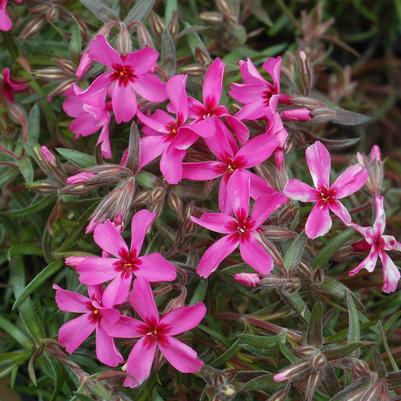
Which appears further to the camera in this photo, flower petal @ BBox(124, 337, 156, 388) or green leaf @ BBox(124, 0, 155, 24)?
green leaf @ BBox(124, 0, 155, 24)

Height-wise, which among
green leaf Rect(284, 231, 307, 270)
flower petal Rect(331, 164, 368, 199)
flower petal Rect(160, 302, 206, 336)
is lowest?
flower petal Rect(160, 302, 206, 336)

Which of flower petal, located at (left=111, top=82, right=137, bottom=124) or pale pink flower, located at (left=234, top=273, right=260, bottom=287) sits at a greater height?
flower petal, located at (left=111, top=82, right=137, bottom=124)

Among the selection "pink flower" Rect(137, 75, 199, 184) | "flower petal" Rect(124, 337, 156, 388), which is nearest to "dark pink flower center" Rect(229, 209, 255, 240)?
"pink flower" Rect(137, 75, 199, 184)

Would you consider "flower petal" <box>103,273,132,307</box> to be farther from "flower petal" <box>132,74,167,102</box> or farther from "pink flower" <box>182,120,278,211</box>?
"flower petal" <box>132,74,167,102</box>

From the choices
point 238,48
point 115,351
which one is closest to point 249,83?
point 238,48

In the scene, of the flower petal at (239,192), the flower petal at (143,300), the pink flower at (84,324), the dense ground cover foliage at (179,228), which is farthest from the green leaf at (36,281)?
the flower petal at (239,192)

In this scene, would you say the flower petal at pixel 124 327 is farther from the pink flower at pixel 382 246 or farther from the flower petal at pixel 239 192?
the pink flower at pixel 382 246

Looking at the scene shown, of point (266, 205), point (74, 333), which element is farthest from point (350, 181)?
point (74, 333)

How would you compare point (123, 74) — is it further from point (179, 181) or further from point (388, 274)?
point (388, 274)
